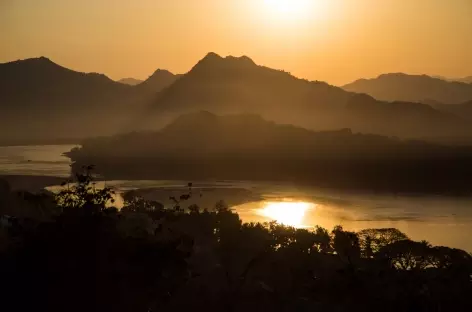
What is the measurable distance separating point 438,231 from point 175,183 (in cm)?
3474

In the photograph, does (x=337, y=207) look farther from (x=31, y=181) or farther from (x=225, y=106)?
(x=225, y=106)

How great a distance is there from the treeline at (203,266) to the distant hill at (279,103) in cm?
12374

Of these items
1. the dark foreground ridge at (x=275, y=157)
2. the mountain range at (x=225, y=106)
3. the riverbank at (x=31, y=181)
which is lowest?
the riverbank at (x=31, y=181)

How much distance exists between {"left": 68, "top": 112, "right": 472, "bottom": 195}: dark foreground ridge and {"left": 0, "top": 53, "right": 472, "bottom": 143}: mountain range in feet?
143

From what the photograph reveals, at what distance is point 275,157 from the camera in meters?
90.2

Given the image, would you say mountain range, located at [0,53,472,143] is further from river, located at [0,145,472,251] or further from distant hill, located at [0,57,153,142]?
river, located at [0,145,472,251]

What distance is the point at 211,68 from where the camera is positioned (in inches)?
7032

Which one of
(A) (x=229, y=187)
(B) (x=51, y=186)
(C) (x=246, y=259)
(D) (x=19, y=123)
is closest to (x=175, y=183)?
(A) (x=229, y=187)

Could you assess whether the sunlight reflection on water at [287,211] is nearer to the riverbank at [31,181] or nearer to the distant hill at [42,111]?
the riverbank at [31,181]

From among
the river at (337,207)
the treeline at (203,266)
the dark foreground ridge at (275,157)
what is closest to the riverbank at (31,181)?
the river at (337,207)

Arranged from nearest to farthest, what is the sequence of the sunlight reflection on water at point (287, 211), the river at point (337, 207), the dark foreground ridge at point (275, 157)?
the river at point (337, 207) < the sunlight reflection on water at point (287, 211) < the dark foreground ridge at point (275, 157)

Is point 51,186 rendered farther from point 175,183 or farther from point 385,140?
point 385,140

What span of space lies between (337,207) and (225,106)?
12505cm

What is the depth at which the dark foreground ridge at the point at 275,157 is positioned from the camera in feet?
232
